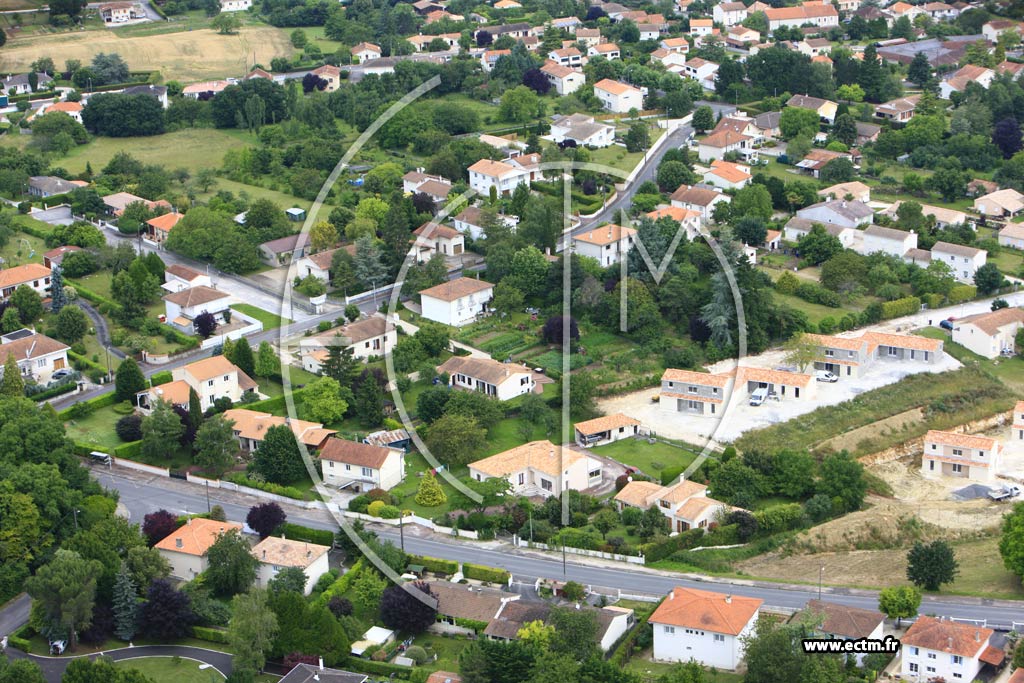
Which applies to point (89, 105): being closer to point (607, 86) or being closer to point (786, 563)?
point (607, 86)

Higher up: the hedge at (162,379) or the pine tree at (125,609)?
the hedge at (162,379)

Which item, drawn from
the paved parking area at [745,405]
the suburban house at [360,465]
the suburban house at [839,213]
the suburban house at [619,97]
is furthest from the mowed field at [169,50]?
the suburban house at [360,465]

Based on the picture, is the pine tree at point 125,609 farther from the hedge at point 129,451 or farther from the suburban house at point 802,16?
the suburban house at point 802,16

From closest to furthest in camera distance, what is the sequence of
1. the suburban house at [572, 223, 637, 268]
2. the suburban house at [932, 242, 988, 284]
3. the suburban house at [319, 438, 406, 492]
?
the suburban house at [319, 438, 406, 492] < the suburban house at [572, 223, 637, 268] < the suburban house at [932, 242, 988, 284]

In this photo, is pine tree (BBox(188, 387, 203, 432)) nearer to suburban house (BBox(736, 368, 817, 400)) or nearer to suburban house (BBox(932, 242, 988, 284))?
suburban house (BBox(736, 368, 817, 400))

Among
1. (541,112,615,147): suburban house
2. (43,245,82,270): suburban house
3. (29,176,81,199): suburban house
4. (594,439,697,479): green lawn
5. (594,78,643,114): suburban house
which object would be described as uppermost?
(594,78,643,114): suburban house

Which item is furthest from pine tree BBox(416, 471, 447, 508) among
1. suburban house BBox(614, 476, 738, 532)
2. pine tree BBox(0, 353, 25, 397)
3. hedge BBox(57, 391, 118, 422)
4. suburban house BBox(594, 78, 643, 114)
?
suburban house BBox(594, 78, 643, 114)

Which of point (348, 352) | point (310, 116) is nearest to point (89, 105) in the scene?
point (310, 116)

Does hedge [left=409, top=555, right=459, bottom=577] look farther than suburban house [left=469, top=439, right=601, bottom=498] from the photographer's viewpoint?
No
